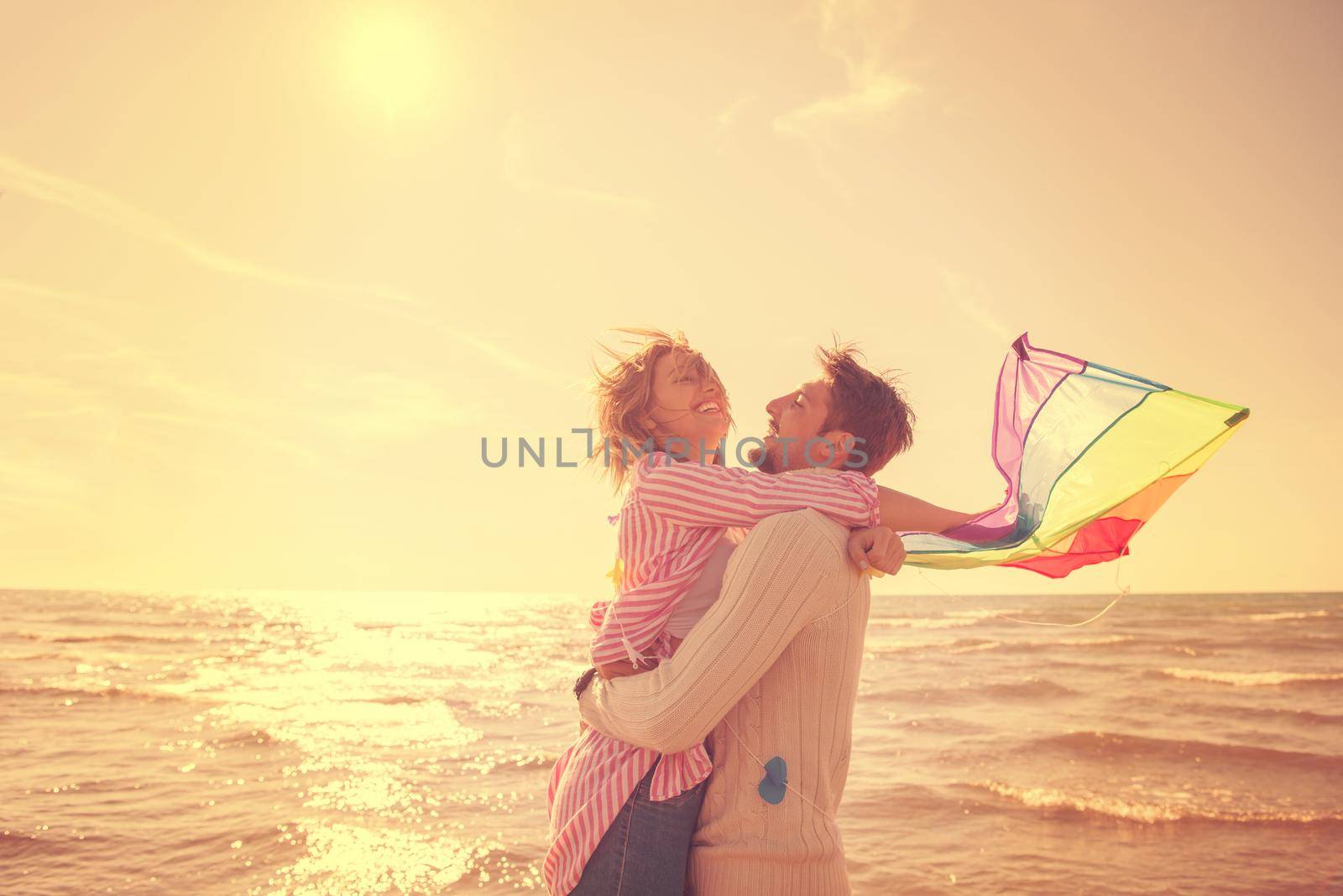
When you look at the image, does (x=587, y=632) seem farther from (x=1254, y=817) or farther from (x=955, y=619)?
(x=1254, y=817)

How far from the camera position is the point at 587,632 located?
3131cm

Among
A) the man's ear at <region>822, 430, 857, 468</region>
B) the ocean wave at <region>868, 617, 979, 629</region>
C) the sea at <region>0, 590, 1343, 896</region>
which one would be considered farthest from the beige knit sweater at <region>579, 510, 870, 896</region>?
the ocean wave at <region>868, 617, 979, 629</region>

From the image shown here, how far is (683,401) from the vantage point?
2348 mm

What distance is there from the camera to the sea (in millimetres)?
6691

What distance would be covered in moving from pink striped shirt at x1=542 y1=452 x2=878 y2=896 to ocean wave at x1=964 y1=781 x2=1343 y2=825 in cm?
789

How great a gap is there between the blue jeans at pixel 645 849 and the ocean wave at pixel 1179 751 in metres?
10.7

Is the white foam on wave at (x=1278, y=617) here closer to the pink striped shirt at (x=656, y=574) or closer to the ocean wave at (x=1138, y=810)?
the ocean wave at (x=1138, y=810)

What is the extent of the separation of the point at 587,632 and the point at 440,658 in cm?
1050

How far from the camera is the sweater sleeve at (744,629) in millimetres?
1741

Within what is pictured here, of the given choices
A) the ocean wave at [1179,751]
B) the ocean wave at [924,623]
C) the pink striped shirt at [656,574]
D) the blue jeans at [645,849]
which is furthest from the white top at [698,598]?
the ocean wave at [924,623]

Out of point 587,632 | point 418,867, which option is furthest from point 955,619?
point 418,867

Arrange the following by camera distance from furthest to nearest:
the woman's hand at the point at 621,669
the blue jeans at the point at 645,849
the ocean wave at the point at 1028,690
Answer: the ocean wave at the point at 1028,690, the woman's hand at the point at 621,669, the blue jeans at the point at 645,849

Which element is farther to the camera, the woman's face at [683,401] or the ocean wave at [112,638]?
the ocean wave at [112,638]

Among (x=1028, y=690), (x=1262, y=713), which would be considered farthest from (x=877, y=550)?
(x=1028, y=690)
